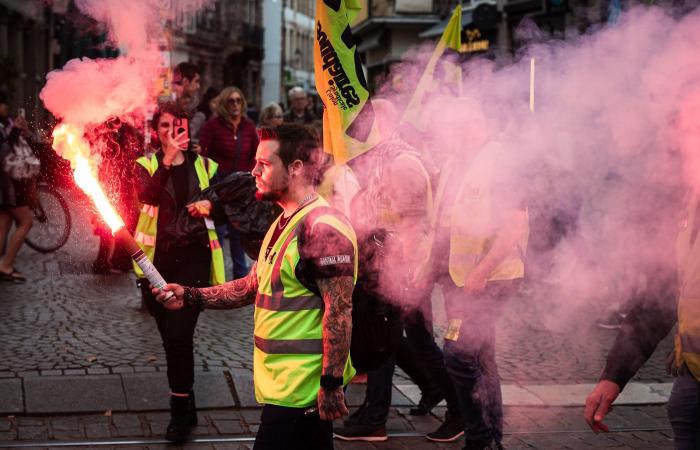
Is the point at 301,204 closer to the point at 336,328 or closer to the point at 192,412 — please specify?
the point at 336,328

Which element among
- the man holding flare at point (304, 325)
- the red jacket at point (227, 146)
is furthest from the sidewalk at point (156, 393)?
the red jacket at point (227, 146)

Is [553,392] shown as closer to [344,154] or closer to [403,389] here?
[403,389]

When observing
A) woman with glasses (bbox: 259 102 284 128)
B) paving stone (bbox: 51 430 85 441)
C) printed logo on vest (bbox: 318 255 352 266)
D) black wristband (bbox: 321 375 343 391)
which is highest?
woman with glasses (bbox: 259 102 284 128)

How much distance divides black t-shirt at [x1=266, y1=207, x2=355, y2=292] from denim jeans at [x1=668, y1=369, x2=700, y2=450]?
46.2 inches

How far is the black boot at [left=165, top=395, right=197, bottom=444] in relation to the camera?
5.30 m

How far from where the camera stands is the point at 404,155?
18.0ft

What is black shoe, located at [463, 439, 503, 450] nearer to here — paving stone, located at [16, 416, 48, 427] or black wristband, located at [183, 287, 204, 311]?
black wristband, located at [183, 287, 204, 311]

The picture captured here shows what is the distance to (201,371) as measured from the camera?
21.8 ft

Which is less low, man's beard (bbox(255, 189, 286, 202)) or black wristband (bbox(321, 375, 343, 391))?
man's beard (bbox(255, 189, 286, 202))

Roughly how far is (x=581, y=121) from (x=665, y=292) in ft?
9.95

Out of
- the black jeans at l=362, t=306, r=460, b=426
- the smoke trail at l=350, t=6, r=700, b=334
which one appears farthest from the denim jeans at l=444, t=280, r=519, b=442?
the black jeans at l=362, t=306, r=460, b=426

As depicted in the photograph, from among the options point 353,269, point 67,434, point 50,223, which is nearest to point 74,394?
point 67,434

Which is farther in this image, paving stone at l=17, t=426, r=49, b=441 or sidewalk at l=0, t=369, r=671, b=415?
sidewalk at l=0, t=369, r=671, b=415

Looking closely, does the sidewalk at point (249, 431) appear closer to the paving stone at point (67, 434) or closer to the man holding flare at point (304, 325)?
the paving stone at point (67, 434)
